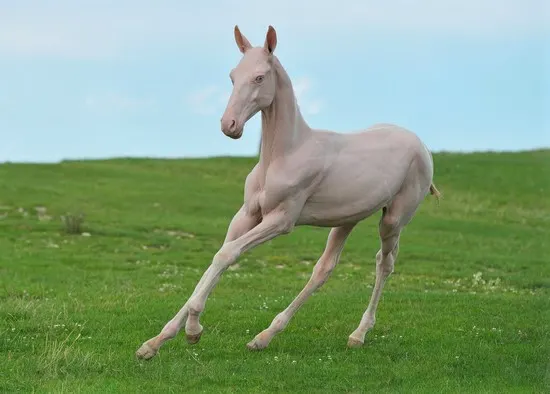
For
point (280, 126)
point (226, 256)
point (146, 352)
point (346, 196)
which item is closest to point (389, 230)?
point (346, 196)

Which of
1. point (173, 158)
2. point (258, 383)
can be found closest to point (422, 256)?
point (258, 383)

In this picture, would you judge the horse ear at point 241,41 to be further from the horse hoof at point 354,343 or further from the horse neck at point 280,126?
the horse hoof at point 354,343

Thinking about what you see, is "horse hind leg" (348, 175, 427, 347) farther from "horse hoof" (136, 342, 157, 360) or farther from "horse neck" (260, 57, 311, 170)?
"horse hoof" (136, 342, 157, 360)

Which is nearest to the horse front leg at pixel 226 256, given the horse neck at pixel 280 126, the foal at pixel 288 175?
the foal at pixel 288 175

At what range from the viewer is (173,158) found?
5016 centimetres

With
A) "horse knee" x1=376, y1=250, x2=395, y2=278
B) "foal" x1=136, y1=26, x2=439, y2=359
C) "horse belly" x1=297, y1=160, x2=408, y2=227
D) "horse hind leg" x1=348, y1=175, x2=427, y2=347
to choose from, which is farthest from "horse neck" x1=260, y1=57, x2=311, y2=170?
"horse knee" x1=376, y1=250, x2=395, y2=278

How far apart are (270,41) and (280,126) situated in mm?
847

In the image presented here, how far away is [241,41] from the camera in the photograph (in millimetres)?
8562

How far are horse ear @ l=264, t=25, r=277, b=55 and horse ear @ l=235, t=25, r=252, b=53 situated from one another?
0.29m

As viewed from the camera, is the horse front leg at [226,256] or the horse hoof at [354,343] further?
the horse hoof at [354,343]

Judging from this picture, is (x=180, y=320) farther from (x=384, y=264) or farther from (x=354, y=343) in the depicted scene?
(x=384, y=264)

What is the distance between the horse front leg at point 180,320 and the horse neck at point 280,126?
1.75 ft

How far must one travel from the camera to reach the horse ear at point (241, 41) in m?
8.53

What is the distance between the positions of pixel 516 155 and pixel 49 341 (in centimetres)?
4498
